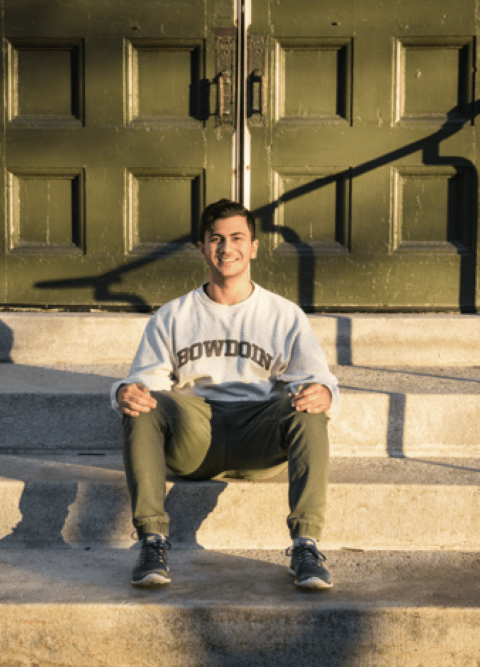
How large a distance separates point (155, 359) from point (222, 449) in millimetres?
373

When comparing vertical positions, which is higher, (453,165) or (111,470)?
(453,165)

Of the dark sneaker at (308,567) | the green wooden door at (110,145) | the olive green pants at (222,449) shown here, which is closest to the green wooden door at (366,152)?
the green wooden door at (110,145)

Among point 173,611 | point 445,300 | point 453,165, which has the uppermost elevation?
point 453,165

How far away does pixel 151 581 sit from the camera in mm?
2070

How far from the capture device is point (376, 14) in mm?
3717

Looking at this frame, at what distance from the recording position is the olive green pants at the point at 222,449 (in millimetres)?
2207

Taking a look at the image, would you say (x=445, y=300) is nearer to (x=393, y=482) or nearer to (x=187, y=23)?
(x=393, y=482)

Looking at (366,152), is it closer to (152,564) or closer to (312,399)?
(312,399)

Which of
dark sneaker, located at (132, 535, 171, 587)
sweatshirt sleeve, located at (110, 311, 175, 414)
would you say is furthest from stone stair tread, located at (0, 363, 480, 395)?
dark sneaker, located at (132, 535, 171, 587)

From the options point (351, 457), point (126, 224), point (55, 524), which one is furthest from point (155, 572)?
point (126, 224)

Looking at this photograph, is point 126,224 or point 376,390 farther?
point 126,224

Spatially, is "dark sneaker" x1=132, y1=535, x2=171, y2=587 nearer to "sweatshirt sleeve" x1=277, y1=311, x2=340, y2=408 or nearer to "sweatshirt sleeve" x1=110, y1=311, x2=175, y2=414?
"sweatshirt sleeve" x1=110, y1=311, x2=175, y2=414

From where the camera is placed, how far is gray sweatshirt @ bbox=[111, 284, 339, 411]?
2586 mm

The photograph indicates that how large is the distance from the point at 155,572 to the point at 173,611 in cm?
14
